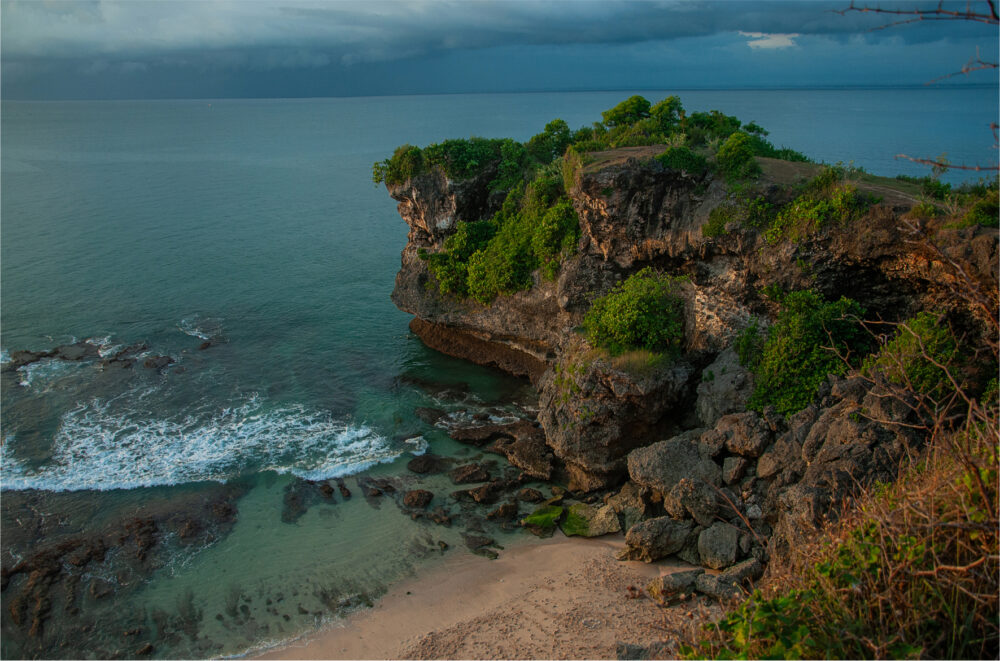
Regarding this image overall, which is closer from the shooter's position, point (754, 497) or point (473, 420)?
point (754, 497)

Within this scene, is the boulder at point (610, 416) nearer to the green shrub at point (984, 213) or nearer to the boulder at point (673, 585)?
the boulder at point (673, 585)

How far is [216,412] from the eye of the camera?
2595cm

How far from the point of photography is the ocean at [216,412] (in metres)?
17.1

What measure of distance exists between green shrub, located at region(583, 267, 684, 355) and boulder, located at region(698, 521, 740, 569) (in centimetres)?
637

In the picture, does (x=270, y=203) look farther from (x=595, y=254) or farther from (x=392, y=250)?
(x=595, y=254)

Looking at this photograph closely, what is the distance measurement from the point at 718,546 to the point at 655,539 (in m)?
1.65

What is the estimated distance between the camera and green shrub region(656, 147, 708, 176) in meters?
21.8

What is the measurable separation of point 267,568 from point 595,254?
52.5 feet

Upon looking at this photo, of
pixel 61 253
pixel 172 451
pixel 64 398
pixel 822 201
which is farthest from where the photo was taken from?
pixel 61 253

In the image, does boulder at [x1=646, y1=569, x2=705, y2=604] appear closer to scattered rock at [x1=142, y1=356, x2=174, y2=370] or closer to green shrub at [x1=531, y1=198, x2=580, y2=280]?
green shrub at [x1=531, y1=198, x2=580, y2=280]

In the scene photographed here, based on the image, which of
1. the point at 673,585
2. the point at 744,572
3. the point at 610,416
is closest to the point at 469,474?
the point at 610,416

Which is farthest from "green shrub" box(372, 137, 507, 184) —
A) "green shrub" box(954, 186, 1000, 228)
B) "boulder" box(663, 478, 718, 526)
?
"green shrub" box(954, 186, 1000, 228)

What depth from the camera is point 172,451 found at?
76.7ft

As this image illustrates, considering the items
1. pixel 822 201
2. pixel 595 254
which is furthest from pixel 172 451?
pixel 822 201
